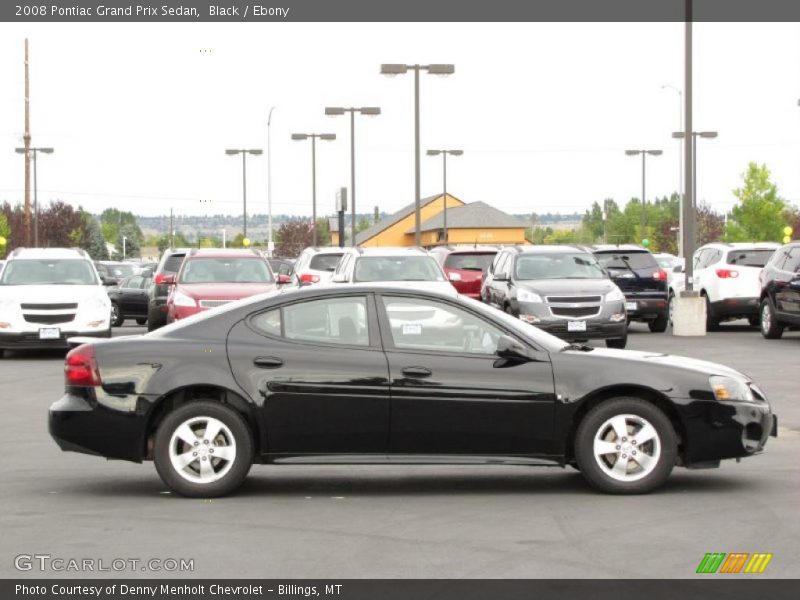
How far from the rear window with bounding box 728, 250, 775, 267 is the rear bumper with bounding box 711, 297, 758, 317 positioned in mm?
705

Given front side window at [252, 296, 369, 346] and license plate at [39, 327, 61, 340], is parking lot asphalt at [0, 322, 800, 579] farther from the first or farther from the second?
license plate at [39, 327, 61, 340]

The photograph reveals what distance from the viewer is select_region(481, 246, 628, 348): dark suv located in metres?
21.8

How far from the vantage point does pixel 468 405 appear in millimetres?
8812

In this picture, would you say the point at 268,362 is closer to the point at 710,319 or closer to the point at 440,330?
the point at 440,330

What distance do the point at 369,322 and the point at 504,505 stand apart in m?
1.54

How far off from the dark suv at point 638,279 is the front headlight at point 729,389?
17.4m

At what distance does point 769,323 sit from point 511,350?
16.5 meters

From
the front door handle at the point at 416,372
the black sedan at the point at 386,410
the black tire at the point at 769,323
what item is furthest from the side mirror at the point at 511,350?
the black tire at the point at 769,323

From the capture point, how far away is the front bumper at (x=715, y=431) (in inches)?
350

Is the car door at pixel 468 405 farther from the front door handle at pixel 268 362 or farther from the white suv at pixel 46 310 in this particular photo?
the white suv at pixel 46 310

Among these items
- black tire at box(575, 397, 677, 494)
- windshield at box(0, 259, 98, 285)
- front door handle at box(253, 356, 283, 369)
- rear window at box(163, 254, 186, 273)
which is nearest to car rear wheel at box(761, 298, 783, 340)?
rear window at box(163, 254, 186, 273)

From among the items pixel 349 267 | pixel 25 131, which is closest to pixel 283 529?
pixel 349 267

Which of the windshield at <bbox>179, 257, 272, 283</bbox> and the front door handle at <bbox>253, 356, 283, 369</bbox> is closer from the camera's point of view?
the front door handle at <bbox>253, 356, 283, 369</bbox>

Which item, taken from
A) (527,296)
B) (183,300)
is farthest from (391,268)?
(183,300)
